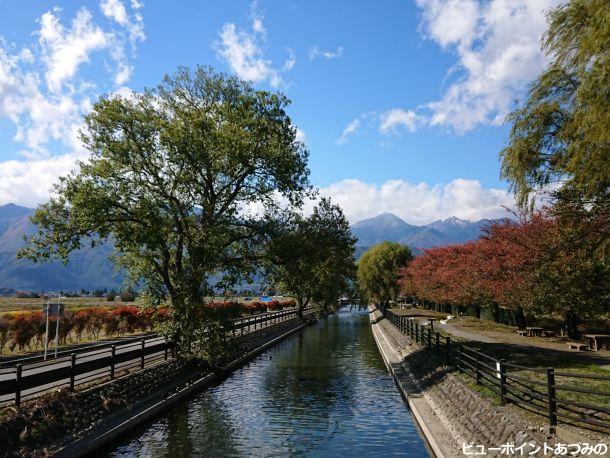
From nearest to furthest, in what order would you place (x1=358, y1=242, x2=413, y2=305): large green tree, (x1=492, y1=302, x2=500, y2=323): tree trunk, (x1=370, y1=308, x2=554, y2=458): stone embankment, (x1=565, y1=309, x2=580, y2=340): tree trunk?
(x1=370, y1=308, x2=554, y2=458): stone embankment, (x1=565, y1=309, x2=580, y2=340): tree trunk, (x1=492, y1=302, x2=500, y2=323): tree trunk, (x1=358, y1=242, x2=413, y2=305): large green tree

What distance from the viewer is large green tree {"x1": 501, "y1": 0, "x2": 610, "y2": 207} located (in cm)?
1126

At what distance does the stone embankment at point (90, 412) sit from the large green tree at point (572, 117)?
15.5 metres

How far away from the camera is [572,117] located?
14.5m

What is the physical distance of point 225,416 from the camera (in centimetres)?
1925

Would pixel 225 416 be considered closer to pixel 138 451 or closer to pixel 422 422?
pixel 138 451

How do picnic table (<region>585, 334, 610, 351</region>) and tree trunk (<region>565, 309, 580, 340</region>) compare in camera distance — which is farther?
tree trunk (<region>565, 309, 580, 340</region>)

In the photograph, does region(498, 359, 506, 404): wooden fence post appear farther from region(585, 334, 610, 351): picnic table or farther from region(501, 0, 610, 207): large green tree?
region(585, 334, 610, 351): picnic table

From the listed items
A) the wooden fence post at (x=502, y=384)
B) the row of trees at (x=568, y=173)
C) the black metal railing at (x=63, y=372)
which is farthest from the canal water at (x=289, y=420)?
the row of trees at (x=568, y=173)

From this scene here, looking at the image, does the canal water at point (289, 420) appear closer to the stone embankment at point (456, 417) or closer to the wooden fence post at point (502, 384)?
the stone embankment at point (456, 417)

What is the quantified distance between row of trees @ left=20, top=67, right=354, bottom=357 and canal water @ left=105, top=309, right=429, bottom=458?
14.1 ft

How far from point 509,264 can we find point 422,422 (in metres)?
15.6

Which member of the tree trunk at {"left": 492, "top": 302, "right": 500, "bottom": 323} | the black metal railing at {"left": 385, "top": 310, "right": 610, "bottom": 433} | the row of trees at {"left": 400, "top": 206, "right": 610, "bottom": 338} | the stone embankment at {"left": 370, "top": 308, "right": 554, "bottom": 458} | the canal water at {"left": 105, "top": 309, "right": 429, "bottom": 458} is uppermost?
the row of trees at {"left": 400, "top": 206, "right": 610, "bottom": 338}

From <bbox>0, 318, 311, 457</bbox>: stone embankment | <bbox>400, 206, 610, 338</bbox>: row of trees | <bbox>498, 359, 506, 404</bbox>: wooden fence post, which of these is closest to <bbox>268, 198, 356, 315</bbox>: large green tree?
<bbox>0, 318, 311, 457</bbox>: stone embankment

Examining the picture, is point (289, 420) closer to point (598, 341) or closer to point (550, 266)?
point (550, 266)
